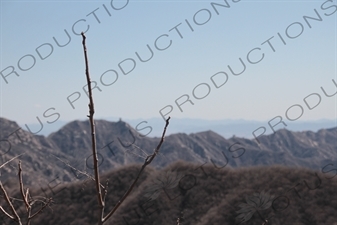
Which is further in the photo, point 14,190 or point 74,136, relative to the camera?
point 74,136

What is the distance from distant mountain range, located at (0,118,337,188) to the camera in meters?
71.3

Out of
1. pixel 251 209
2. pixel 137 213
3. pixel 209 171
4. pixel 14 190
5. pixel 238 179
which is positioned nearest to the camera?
pixel 251 209

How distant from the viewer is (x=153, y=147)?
87.1 meters

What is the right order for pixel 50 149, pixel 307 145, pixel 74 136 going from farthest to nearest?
pixel 307 145
pixel 74 136
pixel 50 149

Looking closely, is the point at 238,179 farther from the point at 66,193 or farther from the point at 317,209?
the point at 66,193

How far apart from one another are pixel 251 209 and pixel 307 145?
266 feet

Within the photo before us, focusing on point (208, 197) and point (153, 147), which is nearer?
point (208, 197)

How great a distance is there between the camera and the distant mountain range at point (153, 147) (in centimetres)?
7131

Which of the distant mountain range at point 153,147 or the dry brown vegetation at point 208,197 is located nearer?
the dry brown vegetation at point 208,197

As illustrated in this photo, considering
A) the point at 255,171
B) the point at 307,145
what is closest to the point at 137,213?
the point at 255,171

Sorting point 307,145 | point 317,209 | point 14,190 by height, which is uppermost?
point 14,190

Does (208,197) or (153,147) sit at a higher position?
(153,147)

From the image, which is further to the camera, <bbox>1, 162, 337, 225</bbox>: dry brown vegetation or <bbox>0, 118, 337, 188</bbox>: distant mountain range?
<bbox>0, 118, 337, 188</bbox>: distant mountain range

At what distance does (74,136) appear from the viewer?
299ft
